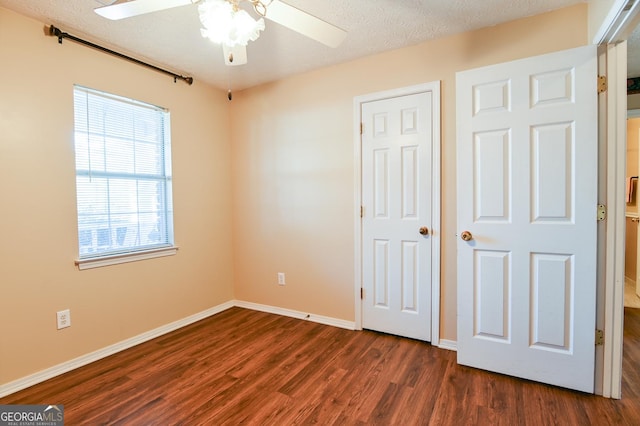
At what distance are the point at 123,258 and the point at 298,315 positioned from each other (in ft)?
5.43

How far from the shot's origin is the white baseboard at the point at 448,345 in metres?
2.41

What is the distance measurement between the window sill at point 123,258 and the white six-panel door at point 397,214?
5.94 ft

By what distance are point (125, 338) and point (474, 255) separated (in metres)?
2.80

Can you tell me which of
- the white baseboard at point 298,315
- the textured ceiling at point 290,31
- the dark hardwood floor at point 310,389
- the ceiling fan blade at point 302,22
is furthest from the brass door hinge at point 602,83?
the white baseboard at point 298,315

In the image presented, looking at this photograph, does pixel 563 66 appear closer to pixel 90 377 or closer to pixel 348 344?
pixel 348 344

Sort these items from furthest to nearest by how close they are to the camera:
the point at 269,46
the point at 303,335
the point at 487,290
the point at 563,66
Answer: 1. the point at 303,335
2. the point at 269,46
3. the point at 487,290
4. the point at 563,66

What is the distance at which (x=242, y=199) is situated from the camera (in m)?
3.50

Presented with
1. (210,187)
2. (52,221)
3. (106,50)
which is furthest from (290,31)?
(52,221)

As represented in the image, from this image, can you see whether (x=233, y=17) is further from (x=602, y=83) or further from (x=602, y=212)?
(x=602, y=212)

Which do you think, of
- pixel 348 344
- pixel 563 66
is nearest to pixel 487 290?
pixel 348 344

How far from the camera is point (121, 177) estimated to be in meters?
2.59

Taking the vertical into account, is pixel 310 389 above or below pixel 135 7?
below

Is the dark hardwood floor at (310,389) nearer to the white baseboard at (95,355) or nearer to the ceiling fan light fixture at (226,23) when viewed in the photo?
the white baseboard at (95,355)

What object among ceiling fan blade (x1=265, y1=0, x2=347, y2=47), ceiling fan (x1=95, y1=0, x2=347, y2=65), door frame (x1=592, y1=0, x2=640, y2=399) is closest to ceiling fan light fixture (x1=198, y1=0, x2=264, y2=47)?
ceiling fan (x1=95, y1=0, x2=347, y2=65)
